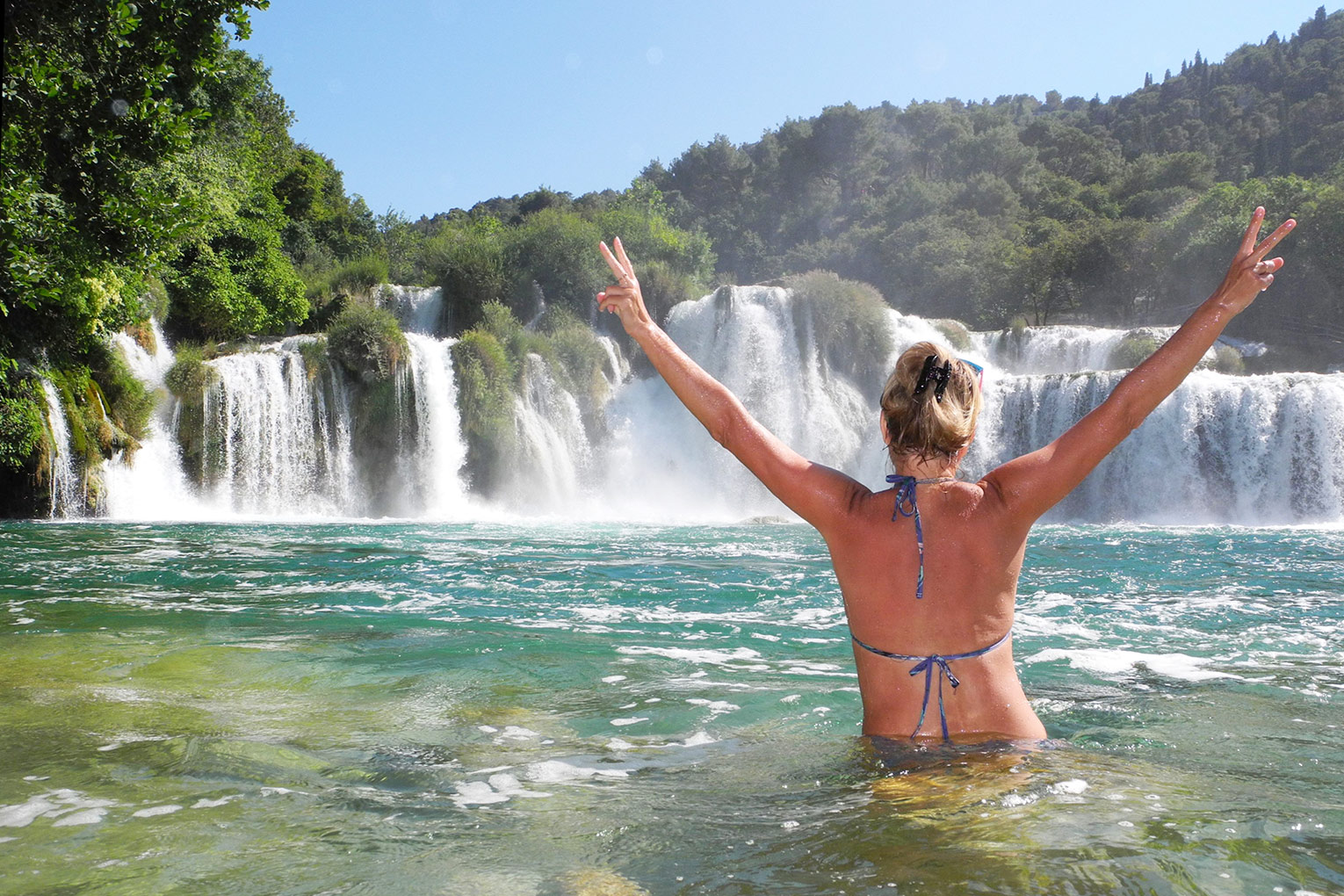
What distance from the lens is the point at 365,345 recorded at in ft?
83.5

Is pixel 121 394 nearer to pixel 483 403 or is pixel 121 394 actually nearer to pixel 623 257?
pixel 483 403

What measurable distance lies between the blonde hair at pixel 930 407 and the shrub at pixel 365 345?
2442 centimetres

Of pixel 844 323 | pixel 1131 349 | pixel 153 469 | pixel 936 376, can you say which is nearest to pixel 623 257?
pixel 936 376

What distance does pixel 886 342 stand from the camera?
32.0 metres

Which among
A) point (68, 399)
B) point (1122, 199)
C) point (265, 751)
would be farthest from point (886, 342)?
point (1122, 199)

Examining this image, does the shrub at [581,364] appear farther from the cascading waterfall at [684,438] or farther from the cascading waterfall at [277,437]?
the cascading waterfall at [277,437]

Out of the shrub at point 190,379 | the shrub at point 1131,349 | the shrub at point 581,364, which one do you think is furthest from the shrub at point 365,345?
the shrub at point 1131,349

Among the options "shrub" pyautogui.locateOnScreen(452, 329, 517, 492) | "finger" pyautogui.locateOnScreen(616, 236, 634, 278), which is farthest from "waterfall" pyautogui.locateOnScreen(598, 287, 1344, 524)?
"finger" pyautogui.locateOnScreen(616, 236, 634, 278)

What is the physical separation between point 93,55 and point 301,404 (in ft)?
44.1

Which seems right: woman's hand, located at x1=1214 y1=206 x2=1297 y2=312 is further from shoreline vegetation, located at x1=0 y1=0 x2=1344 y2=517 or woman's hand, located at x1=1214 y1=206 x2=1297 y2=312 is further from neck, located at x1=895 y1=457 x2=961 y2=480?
shoreline vegetation, located at x1=0 y1=0 x2=1344 y2=517

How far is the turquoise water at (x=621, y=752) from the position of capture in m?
2.35

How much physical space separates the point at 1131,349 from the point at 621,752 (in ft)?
103

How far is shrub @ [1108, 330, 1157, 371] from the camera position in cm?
3080

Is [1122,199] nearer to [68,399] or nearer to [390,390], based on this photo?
[390,390]
